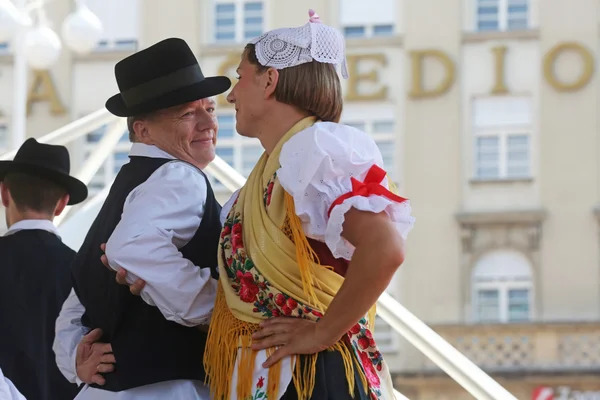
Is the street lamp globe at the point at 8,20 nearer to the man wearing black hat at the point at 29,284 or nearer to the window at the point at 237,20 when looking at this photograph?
the man wearing black hat at the point at 29,284

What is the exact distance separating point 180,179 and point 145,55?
323 millimetres

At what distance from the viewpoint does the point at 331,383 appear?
81.4 inches

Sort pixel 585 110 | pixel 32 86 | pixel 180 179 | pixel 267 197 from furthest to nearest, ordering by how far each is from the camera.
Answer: pixel 32 86 < pixel 585 110 < pixel 180 179 < pixel 267 197

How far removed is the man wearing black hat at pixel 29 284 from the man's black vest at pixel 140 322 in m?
1.07

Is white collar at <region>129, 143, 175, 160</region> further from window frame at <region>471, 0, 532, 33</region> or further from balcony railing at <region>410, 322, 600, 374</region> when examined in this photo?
window frame at <region>471, 0, 532, 33</region>

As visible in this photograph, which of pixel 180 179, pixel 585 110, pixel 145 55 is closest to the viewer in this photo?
pixel 180 179

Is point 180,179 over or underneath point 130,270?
over

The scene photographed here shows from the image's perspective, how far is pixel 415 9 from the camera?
21859 millimetres

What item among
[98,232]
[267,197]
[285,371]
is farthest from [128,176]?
[285,371]

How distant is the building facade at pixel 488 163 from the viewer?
20875mm

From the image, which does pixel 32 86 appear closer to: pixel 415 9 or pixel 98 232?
pixel 415 9

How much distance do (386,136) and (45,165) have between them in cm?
1830

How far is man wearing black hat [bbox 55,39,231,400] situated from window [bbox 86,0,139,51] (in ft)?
66.2

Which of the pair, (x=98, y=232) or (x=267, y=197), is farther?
(x=98, y=232)
